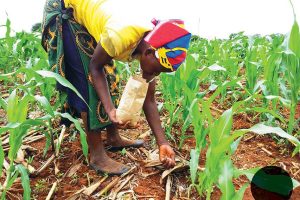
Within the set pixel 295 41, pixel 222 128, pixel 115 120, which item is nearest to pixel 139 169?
pixel 115 120

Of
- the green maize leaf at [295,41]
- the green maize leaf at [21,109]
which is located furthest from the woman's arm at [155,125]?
the green maize leaf at [295,41]

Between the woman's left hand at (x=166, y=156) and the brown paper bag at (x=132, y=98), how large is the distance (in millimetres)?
262

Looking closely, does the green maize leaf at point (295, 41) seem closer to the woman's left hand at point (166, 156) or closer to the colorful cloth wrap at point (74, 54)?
the woman's left hand at point (166, 156)

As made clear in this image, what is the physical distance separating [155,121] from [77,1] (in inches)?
28.9

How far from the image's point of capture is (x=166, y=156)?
180cm

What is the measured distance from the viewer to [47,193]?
1.72m

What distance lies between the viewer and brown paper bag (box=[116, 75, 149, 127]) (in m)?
1.61

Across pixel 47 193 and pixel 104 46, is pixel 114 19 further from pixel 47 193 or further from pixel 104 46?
pixel 47 193

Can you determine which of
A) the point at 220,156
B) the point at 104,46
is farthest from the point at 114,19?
the point at 220,156

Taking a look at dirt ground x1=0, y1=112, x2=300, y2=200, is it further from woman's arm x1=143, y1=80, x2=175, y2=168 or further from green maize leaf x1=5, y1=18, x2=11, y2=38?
green maize leaf x1=5, y1=18, x2=11, y2=38

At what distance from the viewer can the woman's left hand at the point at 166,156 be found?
5.81ft

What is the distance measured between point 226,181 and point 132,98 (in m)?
0.57

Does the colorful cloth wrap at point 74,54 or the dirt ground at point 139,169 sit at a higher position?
the colorful cloth wrap at point 74,54

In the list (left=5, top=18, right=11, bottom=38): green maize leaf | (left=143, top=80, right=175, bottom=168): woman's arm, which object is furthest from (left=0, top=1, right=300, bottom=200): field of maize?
(left=5, top=18, right=11, bottom=38): green maize leaf
